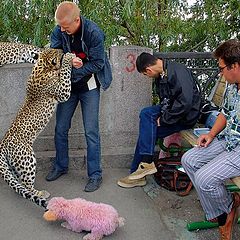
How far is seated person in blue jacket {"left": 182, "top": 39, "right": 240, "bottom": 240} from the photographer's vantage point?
3.03m

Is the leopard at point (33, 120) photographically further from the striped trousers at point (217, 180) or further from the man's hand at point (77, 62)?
the striped trousers at point (217, 180)

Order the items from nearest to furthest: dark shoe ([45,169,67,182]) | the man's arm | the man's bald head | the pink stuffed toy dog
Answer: the pink stuffed toy dog → the man's arm → the man's bald head → dark shoe ([45,169,67,182])

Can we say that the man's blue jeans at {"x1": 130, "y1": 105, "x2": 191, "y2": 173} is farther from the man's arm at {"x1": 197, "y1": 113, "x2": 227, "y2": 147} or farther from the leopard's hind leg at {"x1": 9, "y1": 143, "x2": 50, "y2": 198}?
the leopard's hind leg at {"x1": 9, "y1": 143, "x2": 50, "y2": 198}

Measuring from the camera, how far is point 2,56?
4.64 metres

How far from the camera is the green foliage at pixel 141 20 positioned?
5.25m

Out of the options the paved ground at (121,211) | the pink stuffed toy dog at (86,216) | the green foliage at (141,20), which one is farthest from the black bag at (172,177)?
the green foliage at (141,20)

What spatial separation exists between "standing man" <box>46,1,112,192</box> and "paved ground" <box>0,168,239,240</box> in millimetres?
154

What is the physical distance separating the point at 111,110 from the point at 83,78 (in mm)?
831

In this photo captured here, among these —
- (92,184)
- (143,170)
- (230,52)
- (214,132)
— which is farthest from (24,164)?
(230,52)

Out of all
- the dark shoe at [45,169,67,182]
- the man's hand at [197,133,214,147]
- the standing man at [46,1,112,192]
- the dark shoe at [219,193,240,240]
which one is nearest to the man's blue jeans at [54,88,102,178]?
the standing man at [46,1,112,192]

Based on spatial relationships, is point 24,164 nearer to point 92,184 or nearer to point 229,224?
point 92,184

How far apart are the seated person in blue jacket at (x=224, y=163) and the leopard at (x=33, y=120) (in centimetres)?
147

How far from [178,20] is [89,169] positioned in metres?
2.55

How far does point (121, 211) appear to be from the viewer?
3887 mm
